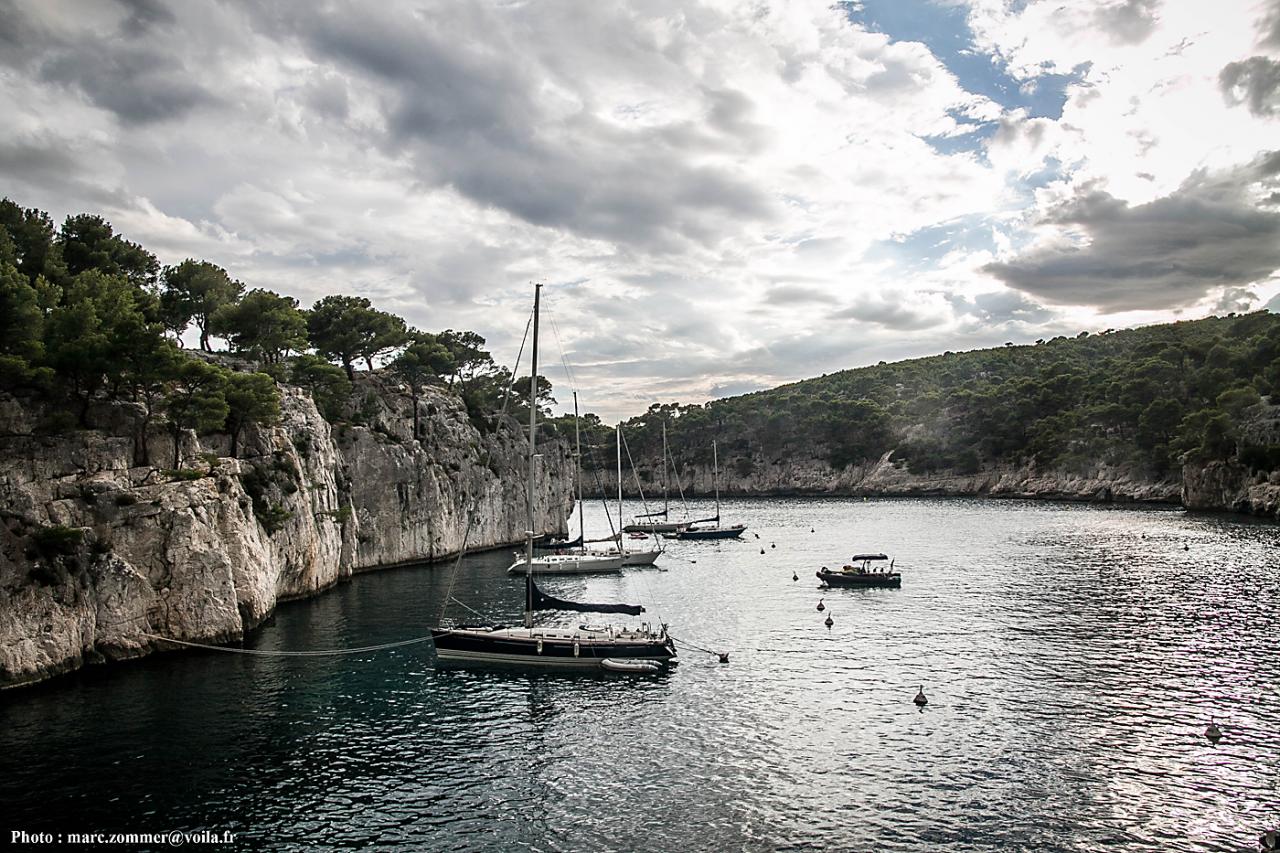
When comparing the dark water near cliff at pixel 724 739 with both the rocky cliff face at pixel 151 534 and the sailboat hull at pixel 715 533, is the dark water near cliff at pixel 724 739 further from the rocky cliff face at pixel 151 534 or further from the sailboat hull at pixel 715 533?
the sailboat hull at pixel 715 533

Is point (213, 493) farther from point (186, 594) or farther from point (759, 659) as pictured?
point (759, 659)

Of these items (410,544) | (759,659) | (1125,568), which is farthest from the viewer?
(410,544)

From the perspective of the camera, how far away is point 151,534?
43.4 meters

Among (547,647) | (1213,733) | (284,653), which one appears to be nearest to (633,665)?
(547,647)

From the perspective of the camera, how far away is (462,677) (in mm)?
42531

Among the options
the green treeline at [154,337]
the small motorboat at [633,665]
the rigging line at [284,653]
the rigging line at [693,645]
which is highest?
the green treeline at [154,337]

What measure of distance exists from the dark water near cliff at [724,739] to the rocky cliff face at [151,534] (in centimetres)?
267

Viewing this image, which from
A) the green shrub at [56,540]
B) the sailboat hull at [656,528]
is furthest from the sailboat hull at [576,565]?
the green shrub at [56,540]

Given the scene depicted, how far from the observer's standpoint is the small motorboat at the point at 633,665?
138 feet

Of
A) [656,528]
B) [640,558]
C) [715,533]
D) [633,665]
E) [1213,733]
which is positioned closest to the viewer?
[1213,733]

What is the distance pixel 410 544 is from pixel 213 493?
126 feet

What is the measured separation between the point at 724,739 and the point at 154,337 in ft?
131

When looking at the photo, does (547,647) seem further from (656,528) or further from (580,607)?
(656,528)

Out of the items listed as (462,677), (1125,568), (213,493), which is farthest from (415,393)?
(1125,568)
